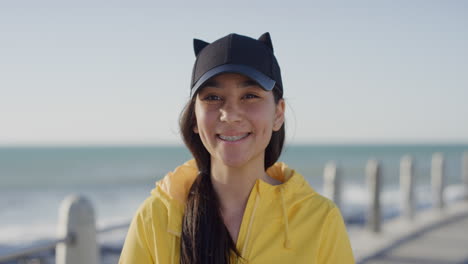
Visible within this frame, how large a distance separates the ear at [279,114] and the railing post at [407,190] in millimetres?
8515

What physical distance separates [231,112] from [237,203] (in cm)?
44

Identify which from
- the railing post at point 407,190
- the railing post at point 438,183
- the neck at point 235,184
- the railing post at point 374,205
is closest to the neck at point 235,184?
the neck at point 235,184

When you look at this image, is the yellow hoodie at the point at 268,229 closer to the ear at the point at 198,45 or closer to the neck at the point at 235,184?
the neck at the point at 235,184

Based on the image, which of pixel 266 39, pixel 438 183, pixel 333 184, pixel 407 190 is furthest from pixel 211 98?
pixel 438 183

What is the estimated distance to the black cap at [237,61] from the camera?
1.90 meters

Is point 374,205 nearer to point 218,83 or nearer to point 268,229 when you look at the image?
point 268,229

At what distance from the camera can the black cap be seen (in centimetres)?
190

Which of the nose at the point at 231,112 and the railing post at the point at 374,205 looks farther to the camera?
the railing post at the point at 374,205

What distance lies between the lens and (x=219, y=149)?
2.00 meters

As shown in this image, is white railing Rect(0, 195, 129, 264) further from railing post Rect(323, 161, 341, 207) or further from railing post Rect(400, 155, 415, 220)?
railing post Rect(400, 155, 415, 220)

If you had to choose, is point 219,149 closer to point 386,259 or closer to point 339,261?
point 339,261

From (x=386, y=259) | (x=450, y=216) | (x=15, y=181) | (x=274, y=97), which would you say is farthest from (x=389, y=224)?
(x=15, y=181)

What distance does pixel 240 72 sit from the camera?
1873 millimetres

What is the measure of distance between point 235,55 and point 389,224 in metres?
8.55
